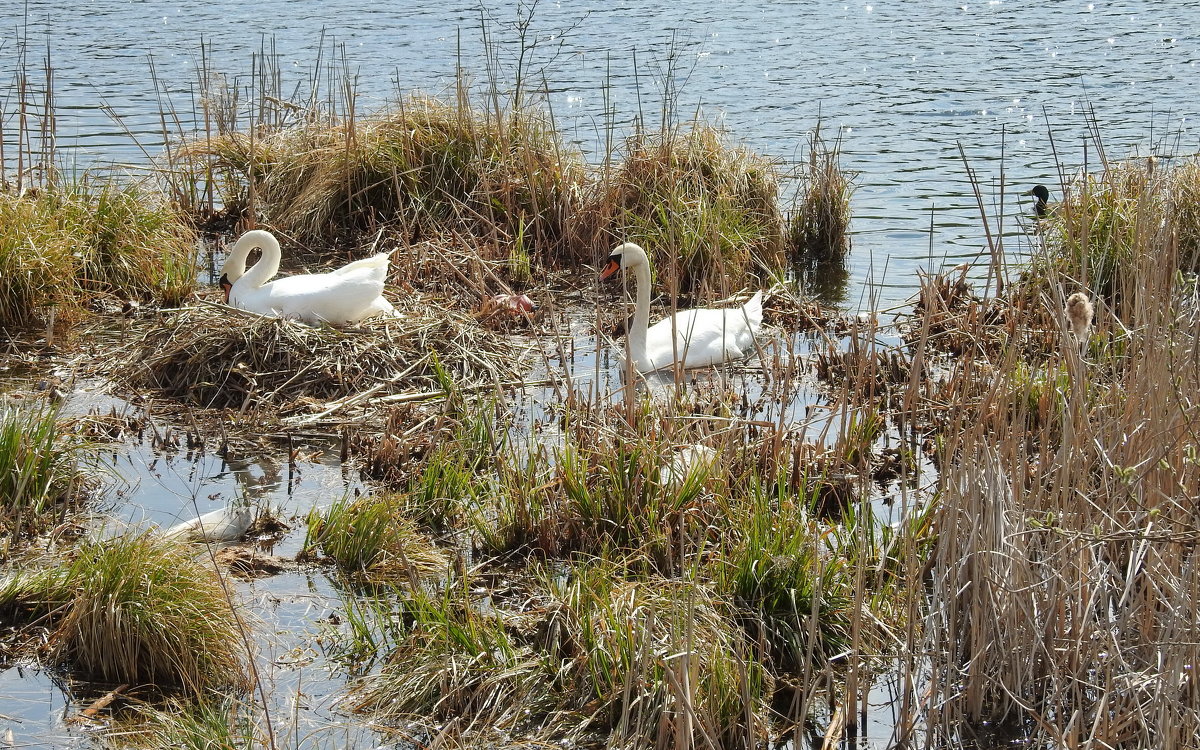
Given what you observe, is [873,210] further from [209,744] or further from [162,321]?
[209,744]

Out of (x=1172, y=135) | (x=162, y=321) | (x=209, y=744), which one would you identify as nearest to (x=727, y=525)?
(x=209, y=744)

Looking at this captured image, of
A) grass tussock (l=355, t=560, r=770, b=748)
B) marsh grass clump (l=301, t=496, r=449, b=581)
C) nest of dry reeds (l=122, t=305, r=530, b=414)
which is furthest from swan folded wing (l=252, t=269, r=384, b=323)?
grass tussock (l=355, t=560, r=770, b=748)

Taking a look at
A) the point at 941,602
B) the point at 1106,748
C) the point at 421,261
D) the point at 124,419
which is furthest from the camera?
the point at 421,261

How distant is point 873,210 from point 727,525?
7.45 m

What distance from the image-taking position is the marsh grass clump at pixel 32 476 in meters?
5.11

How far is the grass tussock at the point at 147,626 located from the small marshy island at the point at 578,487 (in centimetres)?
1

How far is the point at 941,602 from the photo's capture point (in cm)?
379

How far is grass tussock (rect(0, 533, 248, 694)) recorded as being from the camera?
411 cm

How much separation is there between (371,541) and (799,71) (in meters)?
14.3

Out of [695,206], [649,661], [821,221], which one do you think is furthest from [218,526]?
[821,221]

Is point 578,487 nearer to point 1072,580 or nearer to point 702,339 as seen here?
point 1072,580

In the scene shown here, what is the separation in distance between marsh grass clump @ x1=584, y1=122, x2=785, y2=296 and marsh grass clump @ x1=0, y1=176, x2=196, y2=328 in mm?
3108

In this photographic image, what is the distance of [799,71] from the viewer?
17828mm

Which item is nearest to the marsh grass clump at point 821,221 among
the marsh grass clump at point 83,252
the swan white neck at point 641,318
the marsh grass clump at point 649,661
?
the swan white neck at point 641,318
